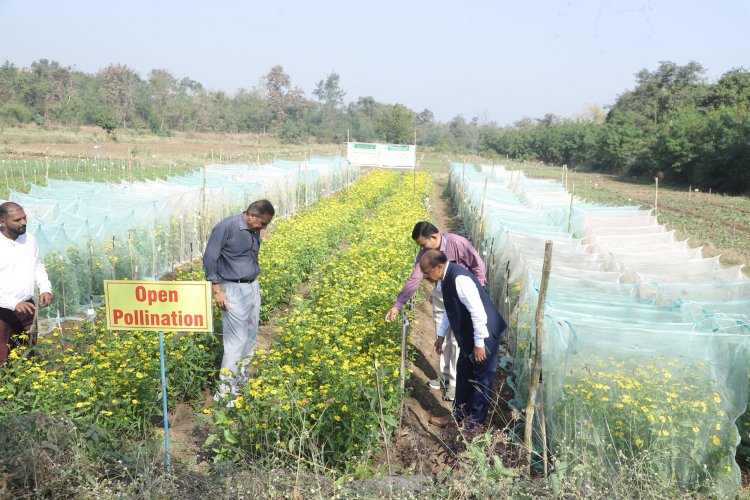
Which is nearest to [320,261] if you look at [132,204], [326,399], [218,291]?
[132,204]

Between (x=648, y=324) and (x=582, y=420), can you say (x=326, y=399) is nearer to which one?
(x=582, y=420)

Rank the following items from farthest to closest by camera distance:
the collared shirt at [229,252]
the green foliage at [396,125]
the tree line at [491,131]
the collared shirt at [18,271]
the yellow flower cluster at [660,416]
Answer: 1. the green foliage at [396,125]
2. the tree line at [491,131]
3. the collared shirt at [229,252]
4. the collared shirt at [18,271]
5. the yellow flower cluster at [660,416]

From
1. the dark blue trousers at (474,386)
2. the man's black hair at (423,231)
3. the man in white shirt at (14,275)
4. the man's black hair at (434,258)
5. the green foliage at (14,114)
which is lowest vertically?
the dark blue trousers at (474,386)

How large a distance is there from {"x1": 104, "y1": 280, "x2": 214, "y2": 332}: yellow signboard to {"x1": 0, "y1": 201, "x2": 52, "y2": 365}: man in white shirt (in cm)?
137

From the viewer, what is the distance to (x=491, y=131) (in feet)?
275

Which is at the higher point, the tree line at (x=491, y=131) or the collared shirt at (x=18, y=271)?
the tree line at (x=491, y=131)

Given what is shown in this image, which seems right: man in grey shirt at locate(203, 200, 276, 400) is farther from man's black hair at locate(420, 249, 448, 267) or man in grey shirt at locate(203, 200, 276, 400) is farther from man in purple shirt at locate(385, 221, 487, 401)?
man's black hair at locate(420, 249, 448, 267)

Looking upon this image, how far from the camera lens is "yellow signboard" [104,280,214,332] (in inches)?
156

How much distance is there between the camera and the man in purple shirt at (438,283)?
5.24 metres

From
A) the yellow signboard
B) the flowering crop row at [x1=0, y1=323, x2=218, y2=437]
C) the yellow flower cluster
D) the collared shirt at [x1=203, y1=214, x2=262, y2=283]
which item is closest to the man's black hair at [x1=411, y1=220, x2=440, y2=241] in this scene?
the collared shirt at [x1=203, y1=214, x2=262, y2=283]

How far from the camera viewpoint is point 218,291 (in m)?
5.09

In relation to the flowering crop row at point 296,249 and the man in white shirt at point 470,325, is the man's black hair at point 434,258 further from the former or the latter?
the flowering crop row at point 296,249

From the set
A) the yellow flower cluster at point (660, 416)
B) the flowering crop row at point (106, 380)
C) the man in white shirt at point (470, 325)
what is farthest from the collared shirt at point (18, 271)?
the yellow flower cluster at point (660, 416)

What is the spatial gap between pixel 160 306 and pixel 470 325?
2274mm
